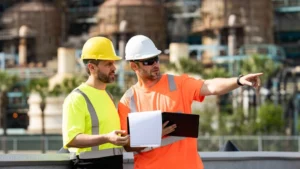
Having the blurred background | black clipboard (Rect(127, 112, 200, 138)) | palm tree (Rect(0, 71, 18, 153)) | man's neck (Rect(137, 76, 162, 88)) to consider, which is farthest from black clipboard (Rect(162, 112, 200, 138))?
palm tree (Rect(0, 71, 18, 153))

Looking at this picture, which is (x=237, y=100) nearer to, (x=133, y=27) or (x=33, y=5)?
(x=133, y=27)

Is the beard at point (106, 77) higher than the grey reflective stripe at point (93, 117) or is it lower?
higher

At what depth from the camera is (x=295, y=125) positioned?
64.6 metres

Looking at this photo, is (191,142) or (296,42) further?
(296,42)

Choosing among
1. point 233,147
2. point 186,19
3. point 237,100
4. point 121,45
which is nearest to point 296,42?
point 186,19

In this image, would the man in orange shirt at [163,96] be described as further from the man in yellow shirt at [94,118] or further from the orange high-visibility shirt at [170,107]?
the man in yellow shirt at [94,118]

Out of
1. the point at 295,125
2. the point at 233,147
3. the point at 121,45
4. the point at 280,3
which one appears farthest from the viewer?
the point at 280,3

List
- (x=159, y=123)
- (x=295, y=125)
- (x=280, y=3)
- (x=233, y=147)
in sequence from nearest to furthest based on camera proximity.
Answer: (x=159, y=123) < (x=233, y=147) < (x=295, y=125) < (x=280, y=3)

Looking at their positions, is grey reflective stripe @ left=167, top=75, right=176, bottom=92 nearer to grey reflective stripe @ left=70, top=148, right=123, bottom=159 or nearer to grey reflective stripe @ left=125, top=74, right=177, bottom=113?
grey reflective stripe @ left=125, top=74, right=177, bottom=113

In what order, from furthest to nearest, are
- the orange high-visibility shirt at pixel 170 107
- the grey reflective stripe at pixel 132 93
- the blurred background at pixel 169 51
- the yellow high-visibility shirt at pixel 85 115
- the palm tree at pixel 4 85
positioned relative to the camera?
the palm tree at pixel 4 85 → the blurred background at pixel 169 51 → the grey reflective stripe at pixel 132 93 → the orange high-visibility shirt at pixel 170 107 → the yellow high-visibility shirt at pixel 85 115

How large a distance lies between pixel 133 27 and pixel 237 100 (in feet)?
59.8

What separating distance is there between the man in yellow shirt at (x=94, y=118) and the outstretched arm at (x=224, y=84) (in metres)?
0.70

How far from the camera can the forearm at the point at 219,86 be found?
7.72 metres

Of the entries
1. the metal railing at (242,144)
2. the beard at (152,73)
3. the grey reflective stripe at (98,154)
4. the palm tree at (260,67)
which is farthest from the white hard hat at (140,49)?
the palm tree at (260,67)
